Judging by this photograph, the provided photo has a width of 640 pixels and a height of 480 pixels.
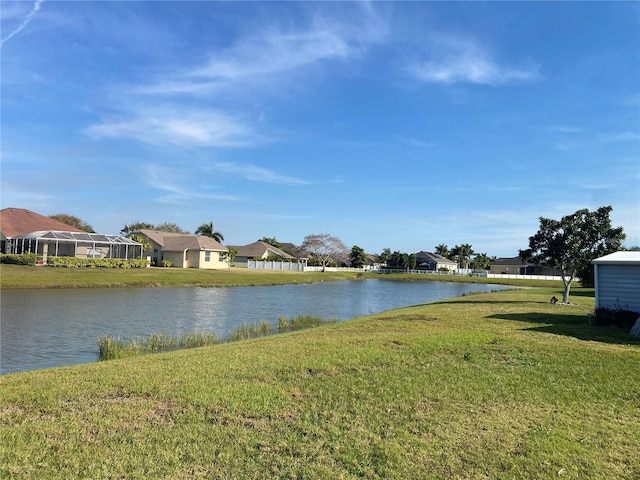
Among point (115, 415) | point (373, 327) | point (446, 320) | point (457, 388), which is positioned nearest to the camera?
point (115, 415)

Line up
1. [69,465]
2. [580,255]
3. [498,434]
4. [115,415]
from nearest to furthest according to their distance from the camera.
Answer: [69,465]
[498,434]
[115,415]
[580,255]

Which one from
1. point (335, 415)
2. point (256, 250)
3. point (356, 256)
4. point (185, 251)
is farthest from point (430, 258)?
point (335, 415)

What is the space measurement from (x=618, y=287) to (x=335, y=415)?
14.1m

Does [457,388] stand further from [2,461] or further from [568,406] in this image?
[2,461]

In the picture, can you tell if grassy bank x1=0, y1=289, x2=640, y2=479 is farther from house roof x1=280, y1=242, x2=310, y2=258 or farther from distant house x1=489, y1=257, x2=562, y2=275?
distant house x1=489, y1=257, x2=562, y2=275

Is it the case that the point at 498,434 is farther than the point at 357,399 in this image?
No

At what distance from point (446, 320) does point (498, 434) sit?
35.7 ft

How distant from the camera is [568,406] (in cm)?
652

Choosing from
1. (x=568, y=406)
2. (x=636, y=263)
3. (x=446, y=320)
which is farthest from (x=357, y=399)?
(x=636, y=263)

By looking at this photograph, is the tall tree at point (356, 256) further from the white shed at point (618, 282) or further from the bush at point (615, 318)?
the bush at point (615, 318)

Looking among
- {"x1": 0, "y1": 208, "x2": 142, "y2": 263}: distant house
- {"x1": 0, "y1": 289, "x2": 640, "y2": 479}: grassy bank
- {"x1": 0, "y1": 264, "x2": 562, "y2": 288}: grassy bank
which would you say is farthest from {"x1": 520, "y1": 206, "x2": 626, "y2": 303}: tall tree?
{"x1": 0, "y1": 208, "x2": 142, "y2": 263}: distant house

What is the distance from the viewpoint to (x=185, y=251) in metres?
61.1

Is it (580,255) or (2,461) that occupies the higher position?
(580,255)

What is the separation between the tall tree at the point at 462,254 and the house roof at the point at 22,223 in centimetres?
8750
